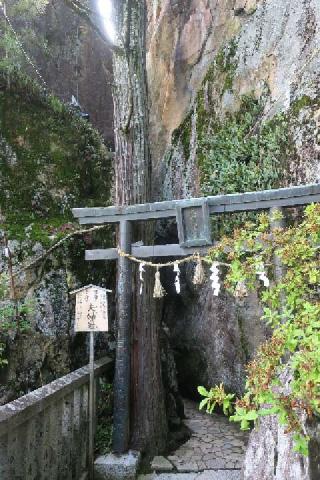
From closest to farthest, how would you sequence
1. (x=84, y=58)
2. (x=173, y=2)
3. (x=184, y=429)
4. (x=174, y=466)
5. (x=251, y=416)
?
1. (x=251, y=416)
2. (x=174, y=466)
3. (x=184, y=429)
4. (x=173, y=2)
5. (x=84, y=58)

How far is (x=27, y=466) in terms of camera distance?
127 inches

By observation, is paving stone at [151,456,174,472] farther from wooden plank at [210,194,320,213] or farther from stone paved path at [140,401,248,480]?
wooden plank at [210,194,320,213]

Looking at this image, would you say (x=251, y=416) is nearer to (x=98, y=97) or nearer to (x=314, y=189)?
(x=314, y=189)

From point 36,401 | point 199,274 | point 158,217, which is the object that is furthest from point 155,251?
point 36,401

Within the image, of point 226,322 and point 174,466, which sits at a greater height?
point 226,322

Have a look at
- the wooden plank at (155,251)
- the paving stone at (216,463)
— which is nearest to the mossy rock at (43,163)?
the wooden plank at (155,251)

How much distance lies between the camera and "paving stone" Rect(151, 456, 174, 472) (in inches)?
201

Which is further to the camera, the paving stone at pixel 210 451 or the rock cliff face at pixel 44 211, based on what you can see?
the rock cliff face at pixel 44 211

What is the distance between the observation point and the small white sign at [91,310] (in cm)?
496

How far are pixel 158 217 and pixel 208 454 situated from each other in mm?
3359

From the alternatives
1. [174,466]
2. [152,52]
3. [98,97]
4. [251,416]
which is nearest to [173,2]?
[152,52]

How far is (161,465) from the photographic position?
5.19 metres

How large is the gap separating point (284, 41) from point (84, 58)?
10114mm

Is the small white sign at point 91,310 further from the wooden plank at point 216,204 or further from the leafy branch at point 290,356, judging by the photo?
the leafy branch at point 290,356
